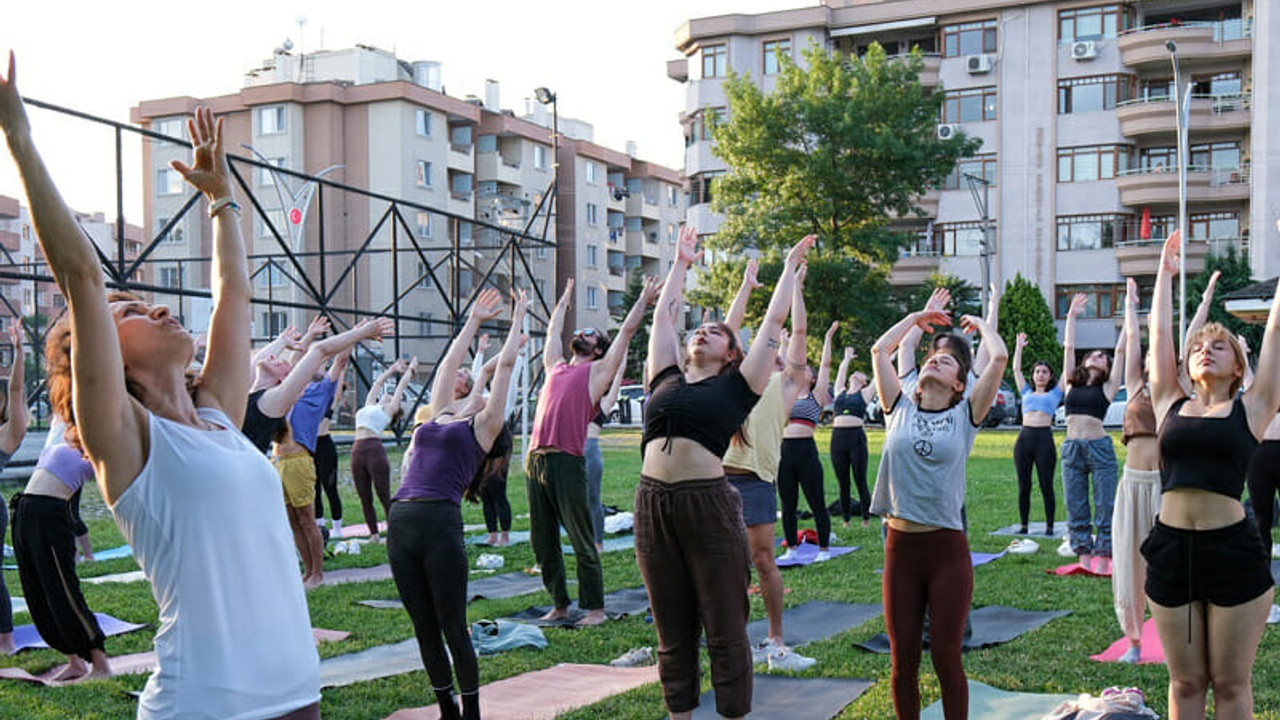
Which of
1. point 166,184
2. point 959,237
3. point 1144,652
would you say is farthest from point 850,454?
point 166,184

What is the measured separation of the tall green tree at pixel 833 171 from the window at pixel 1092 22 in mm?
11420

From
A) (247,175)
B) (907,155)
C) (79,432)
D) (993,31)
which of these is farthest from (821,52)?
(79,432)

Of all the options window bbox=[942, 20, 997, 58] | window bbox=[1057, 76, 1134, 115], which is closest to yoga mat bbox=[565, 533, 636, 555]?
window bbox=[1057, 76, 1134, 115]

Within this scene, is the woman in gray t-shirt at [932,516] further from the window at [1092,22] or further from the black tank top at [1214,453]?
the window at [1092,22]

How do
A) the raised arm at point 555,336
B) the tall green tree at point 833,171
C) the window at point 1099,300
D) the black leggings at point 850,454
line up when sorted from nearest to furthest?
the raised arm at point 555,336 < the black leggings at point 850,454 < the tall green tree at point 833,171 < the window at point 1099,300

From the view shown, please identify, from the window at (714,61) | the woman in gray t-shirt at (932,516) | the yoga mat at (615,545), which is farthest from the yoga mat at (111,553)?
the window at (714,61)

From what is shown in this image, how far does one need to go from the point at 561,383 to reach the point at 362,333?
13.8 feet

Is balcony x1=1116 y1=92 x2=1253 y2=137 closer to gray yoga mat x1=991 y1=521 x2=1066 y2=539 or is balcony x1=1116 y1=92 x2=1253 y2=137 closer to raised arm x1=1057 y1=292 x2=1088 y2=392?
gray yoga mat x1=991 y1=521 x2=1066 y2=539

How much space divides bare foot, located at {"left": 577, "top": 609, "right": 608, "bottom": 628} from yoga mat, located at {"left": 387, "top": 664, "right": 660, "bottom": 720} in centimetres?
120

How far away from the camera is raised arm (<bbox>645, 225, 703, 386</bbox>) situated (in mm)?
5867

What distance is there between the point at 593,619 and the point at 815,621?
1707mm

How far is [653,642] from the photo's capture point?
825cm

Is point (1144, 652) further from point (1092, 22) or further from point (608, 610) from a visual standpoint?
point (1092, 22)

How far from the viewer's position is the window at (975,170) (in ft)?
161
